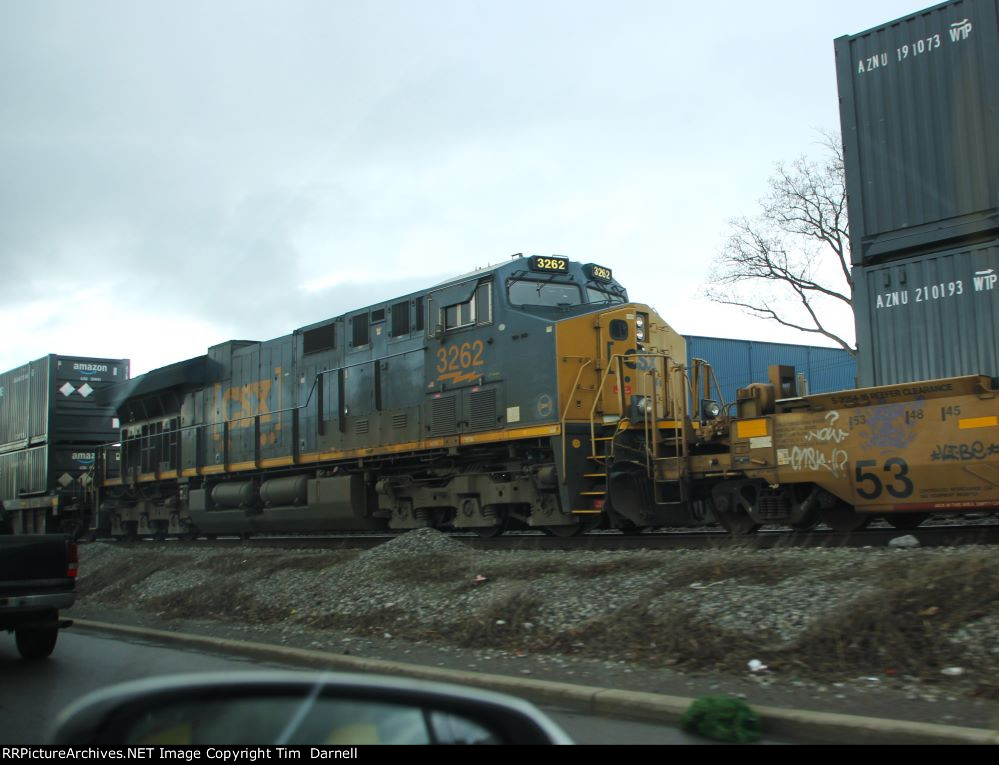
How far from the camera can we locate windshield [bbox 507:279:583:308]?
1324cm

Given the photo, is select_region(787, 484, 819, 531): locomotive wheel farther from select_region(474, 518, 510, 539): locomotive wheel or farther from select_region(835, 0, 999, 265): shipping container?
select_region(474, 518, 510, 539): locomotive wheel

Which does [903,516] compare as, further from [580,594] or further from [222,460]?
[222,460]

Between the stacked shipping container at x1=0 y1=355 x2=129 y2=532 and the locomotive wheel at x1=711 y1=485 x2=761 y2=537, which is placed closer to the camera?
the locomotive wheel at x1=711 y1=485 x2=761 y2=537

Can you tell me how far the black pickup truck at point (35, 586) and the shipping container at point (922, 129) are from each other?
10.3 meters

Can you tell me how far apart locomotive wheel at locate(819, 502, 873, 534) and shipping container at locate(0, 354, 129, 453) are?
20150 millimetres

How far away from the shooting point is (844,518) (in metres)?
10.5

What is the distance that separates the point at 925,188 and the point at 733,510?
479cm

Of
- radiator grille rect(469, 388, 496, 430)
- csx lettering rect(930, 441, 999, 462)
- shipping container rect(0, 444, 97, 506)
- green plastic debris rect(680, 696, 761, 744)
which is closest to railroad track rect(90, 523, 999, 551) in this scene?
csx lettering rect(930, 441, 999, 462)

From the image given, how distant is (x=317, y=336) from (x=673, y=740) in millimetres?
13137

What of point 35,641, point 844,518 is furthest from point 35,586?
point 844,518

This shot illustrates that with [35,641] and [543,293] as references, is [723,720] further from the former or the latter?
[543,293]

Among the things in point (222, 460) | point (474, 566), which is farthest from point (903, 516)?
point (222, 460)

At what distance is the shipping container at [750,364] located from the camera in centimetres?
3469

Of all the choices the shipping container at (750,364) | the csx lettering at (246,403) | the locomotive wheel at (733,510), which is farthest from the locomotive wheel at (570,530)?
the shipping container at (750,364)
